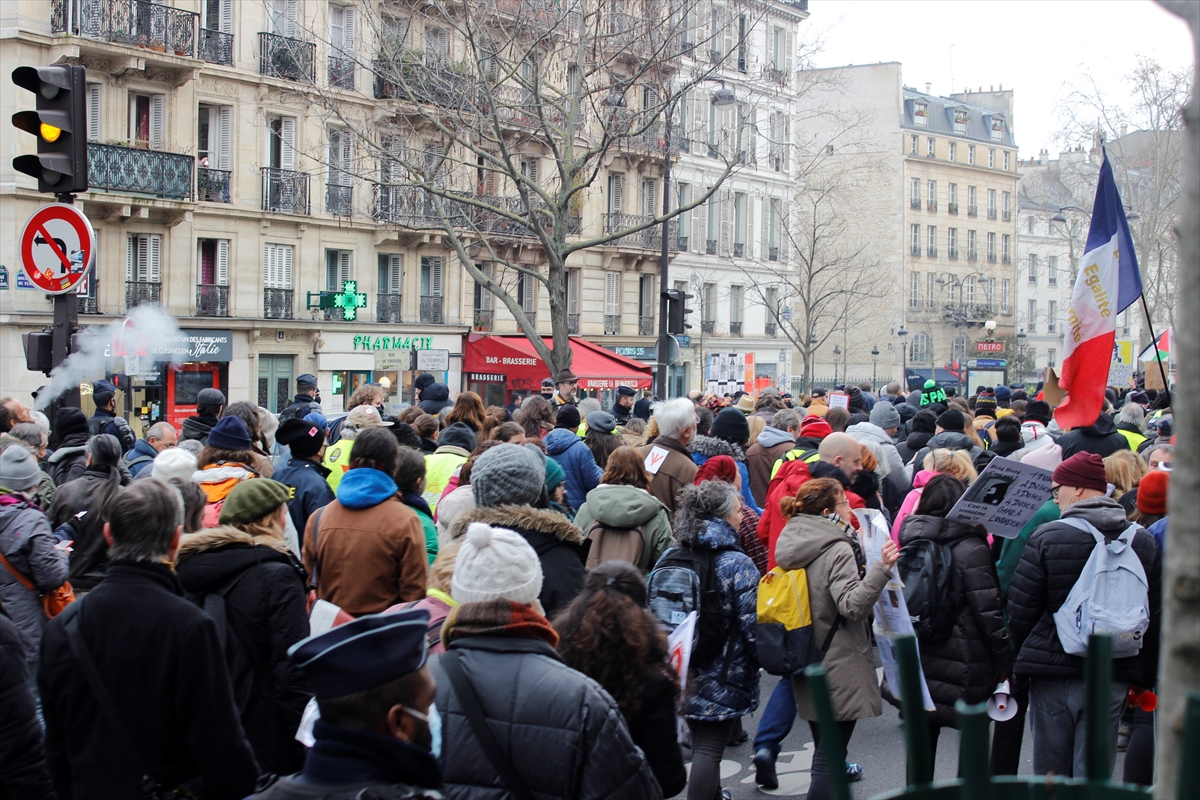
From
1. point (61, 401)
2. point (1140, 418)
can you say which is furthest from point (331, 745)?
point (1140, 418)

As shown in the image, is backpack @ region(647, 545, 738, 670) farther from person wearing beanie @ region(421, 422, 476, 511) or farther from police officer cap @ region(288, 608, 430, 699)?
police officer cap @ region(288, 608, 430, 699)

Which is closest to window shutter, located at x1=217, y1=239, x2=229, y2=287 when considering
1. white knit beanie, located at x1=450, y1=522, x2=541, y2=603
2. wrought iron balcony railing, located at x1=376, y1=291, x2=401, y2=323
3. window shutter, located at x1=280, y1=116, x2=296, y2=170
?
window shutter, located at x1=280, y1=116, x2=296, y2=170

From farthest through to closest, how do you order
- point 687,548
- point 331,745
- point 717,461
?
point 717,461, point 687,548, point 331,745

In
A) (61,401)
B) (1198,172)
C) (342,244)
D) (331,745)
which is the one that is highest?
(342,244)

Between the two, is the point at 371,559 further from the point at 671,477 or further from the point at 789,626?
the point at 671,477

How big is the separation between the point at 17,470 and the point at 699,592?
3381 mm

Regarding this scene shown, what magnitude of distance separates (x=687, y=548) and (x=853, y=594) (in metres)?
0.79

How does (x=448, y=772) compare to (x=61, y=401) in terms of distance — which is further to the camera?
(x=61, y=401)

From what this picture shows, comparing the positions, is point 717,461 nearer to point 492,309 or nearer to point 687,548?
point 687,548

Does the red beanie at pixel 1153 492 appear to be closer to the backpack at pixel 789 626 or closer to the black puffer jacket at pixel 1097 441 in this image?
the backpack at pixel 789 626

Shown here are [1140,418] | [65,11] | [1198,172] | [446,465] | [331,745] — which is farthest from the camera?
[65,11]

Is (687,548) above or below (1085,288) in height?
below

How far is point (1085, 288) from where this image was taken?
6156 millimetres

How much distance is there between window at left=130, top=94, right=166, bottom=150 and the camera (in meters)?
26.7
